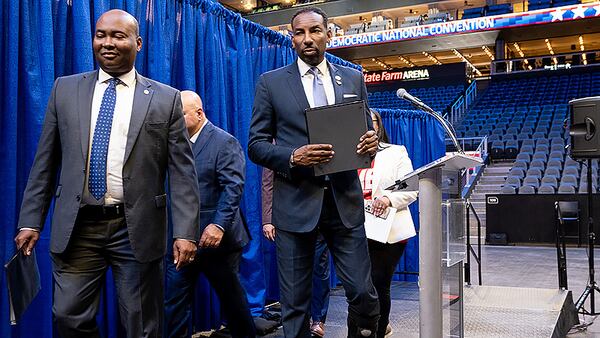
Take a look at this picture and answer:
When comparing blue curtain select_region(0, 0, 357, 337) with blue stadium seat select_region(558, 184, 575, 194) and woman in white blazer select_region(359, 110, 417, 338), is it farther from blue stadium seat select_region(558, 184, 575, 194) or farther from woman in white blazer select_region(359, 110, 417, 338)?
blue stadium seat select_region(558, 184, 575, 194)

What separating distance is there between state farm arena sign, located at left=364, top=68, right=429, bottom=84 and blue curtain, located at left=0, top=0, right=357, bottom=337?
15.8m

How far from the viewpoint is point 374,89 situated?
20.5 metres

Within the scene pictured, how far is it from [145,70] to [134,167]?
1546 mm

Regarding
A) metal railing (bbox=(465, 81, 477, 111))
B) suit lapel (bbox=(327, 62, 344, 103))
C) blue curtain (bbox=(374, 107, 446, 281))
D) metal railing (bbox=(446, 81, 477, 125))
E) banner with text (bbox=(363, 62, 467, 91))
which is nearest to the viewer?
suit lapel (bbox=(327, 62, 344, 103))

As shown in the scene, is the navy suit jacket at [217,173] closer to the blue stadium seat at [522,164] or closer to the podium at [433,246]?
the podium at [433,246]

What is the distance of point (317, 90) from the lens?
7.04 feet

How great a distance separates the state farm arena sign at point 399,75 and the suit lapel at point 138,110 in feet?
61.0

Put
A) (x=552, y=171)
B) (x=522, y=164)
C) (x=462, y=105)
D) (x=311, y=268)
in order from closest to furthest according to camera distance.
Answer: (x=311, y=268), (x=552, y=171), (x=522, y=164), (x=462, y=105)

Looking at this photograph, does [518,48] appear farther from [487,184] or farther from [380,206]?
[380,206]

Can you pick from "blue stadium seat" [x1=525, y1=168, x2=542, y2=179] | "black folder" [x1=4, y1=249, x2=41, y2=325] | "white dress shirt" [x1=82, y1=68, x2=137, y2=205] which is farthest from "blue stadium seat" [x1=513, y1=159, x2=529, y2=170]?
"black folder" [x1=4, y1=249, x2=41, y2=325]

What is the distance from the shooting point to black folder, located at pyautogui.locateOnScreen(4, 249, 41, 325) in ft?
5.49

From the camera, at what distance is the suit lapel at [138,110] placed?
181cm

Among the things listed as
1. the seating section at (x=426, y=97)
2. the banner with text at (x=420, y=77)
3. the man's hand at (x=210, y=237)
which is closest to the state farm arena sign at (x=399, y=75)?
the banner with text at (x=420, y=77)

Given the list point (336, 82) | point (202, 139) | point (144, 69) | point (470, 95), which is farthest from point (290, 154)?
point (470, 95)
